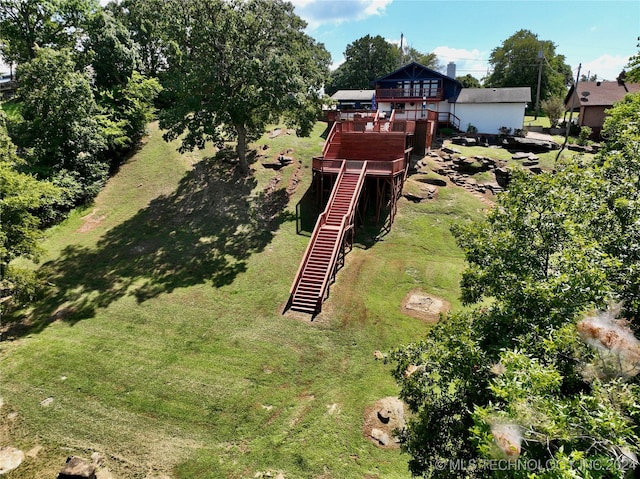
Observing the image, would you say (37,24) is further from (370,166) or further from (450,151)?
(450,151)

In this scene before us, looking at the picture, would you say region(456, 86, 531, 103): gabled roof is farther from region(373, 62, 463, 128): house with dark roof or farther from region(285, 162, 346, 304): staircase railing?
region(285, 162, 346, 304): staircase railing

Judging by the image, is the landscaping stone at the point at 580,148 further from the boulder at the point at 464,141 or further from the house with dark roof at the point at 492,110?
the boulder at the point at 464,141

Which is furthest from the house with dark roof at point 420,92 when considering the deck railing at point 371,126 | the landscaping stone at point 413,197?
the landscaping stone at point 413,197

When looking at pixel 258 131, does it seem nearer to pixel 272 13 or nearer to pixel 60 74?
pixel 272 13

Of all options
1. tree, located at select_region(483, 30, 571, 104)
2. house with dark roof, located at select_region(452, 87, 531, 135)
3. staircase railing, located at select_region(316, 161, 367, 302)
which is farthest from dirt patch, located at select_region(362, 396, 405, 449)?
tree, located at select_region(483, 30, 571, 104)

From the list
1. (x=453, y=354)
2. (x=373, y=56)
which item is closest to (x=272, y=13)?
(x=453, y=354)

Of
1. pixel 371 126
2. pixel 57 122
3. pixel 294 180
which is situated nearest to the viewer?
pixel 57 122

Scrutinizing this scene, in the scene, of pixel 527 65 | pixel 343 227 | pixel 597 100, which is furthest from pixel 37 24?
pixel 527 65
